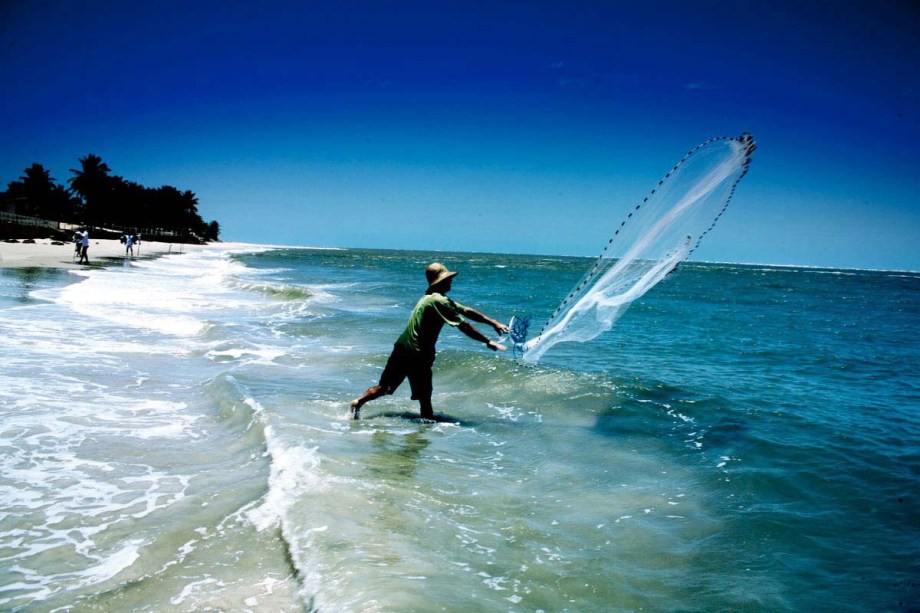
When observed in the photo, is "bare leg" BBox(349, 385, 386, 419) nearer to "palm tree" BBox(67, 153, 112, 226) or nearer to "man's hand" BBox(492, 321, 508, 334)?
"man's hand" BBox(492, 321, 508, 334)

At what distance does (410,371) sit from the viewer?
6.95m

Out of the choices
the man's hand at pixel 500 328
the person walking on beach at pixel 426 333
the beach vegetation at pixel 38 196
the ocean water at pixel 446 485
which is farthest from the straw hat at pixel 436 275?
the beach vegetation at pixel 38 196

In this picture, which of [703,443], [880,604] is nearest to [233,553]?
[880,604]

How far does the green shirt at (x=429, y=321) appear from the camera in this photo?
21.5 ft

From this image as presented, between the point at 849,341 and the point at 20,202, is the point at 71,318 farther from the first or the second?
the point at 20,202

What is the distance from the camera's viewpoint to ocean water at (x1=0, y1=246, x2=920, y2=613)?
362 centimetres

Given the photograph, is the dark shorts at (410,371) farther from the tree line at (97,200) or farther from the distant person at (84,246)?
the tree line at (97,200)

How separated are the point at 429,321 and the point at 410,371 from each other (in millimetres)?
694

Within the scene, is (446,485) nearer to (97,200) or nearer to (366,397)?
(366,397)

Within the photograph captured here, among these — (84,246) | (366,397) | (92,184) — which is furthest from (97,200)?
(366,397)

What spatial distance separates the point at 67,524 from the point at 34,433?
247 cm

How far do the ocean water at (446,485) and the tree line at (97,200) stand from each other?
80.1 meters

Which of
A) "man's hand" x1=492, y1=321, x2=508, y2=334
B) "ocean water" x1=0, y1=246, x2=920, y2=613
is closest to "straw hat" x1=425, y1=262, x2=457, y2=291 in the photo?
"man's hand" x1=492, y1=321, x2=508, y2=334

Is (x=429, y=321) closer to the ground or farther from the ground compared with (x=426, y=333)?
farther from the ground
